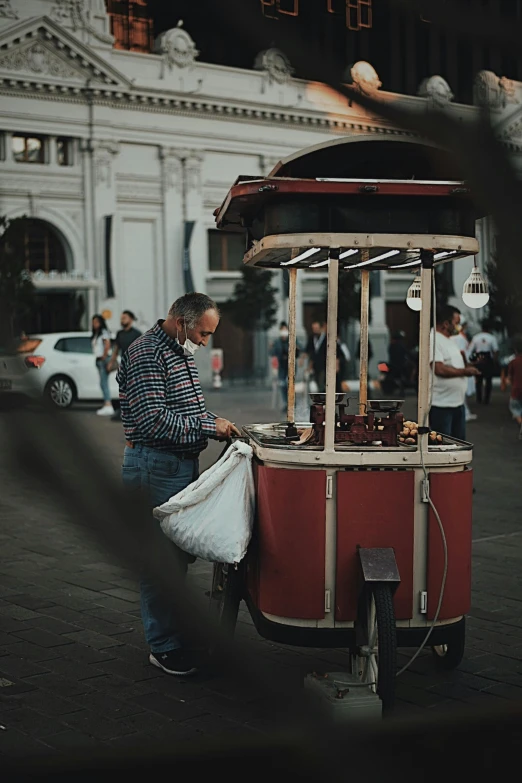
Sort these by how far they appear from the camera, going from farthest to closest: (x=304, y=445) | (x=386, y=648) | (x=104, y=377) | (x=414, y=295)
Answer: (x=104, y=377) → (x=414, y=295) → (x=304, y=445) → (x=386, y=648)

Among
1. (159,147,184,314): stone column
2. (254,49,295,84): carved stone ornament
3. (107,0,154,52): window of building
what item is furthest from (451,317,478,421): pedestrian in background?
(159,147,184,314): stone column

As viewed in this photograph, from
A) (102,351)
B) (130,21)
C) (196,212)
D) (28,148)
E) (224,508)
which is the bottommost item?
(224,508)

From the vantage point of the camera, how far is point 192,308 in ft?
17.0

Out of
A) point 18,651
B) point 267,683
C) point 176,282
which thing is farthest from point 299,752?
point 176,282

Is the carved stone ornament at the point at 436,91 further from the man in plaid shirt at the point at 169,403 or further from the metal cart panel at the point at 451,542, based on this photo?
the man in plaid shirt at the point at 169,403

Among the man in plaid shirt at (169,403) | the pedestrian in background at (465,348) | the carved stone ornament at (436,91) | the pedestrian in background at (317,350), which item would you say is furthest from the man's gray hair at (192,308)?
the pedestrian in background at (317,350)

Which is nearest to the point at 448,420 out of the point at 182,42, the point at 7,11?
the point at 7,11

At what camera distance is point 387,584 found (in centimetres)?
443

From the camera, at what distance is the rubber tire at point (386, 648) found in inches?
168

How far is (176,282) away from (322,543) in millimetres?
36128

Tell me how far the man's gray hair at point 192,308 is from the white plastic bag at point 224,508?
0.70m

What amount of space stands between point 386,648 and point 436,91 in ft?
12.2

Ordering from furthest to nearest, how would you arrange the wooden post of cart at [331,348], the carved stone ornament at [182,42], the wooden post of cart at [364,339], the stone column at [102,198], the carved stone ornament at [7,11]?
the stone column at [102,198], the wooden post of cart at [364,339], the wooden post of cart at [331,348], the carved stone ornament at [7,11], the carved stone ornament at [182,42]

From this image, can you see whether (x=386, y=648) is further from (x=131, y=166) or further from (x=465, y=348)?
(x=131, y=166)
